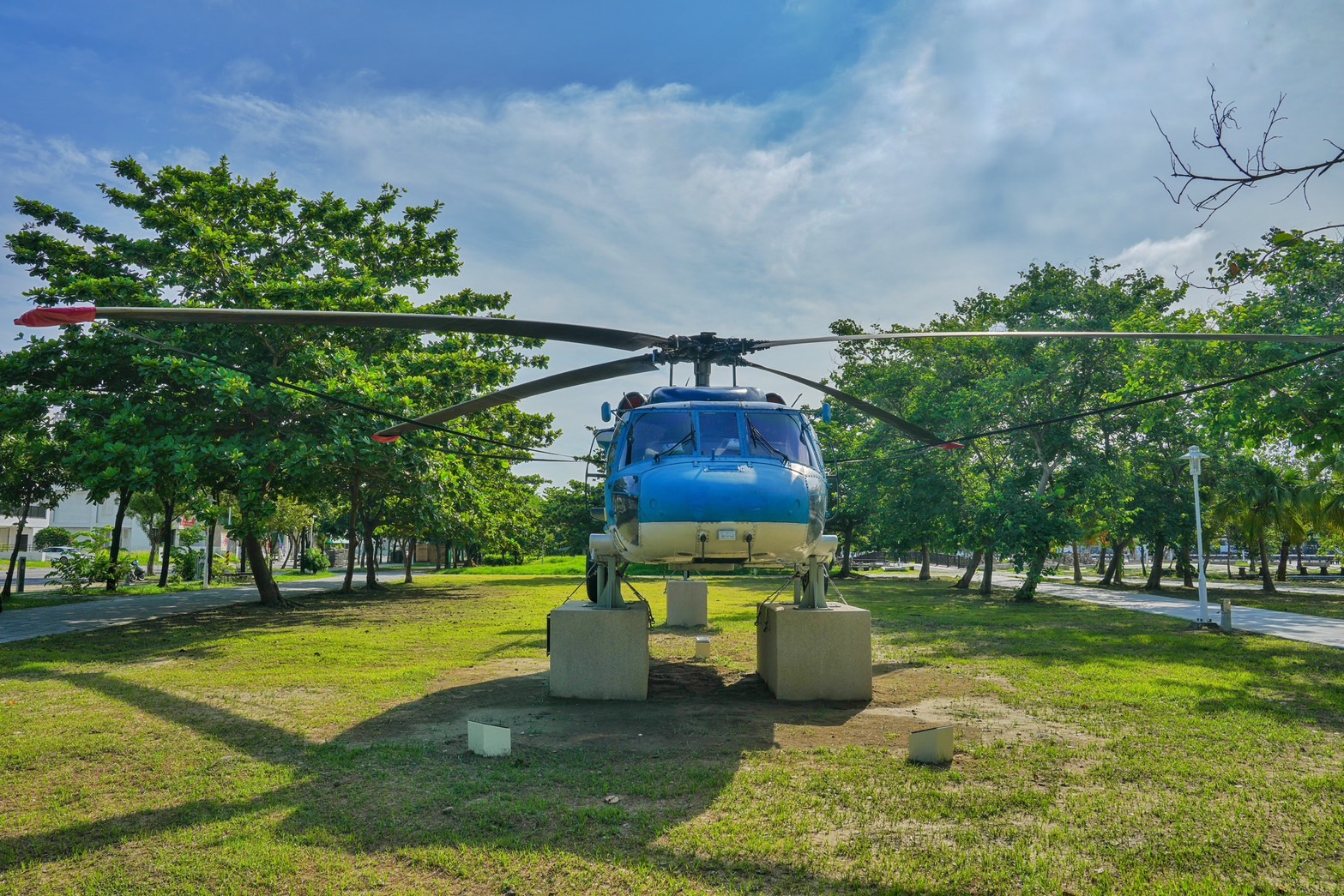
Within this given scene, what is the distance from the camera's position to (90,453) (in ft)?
50.2

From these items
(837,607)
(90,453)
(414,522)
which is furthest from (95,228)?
(837,607)

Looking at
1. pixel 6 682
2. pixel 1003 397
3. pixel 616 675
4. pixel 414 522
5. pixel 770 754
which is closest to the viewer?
pixel 770 754

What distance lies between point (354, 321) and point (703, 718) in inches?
202

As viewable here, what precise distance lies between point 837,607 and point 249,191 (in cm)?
1960

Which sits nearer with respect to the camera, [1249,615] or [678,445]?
[678,445]

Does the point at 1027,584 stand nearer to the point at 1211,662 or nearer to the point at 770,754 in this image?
the point at 1211,662

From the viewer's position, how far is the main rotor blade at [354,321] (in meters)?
6.05

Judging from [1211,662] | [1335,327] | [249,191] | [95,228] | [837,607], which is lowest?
[1211,662]

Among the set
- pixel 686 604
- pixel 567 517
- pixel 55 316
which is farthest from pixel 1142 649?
pixel 567 517

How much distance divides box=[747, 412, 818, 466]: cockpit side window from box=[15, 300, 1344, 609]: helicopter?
0.5 inches

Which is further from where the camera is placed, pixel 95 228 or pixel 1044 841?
pixel 95 228

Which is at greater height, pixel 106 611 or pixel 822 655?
pixel 822 655

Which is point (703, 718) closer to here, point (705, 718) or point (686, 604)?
point (705, 718)

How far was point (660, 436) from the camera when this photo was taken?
8.56m
